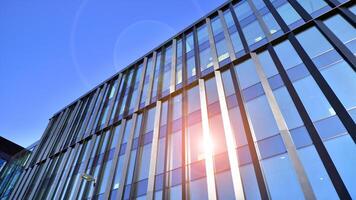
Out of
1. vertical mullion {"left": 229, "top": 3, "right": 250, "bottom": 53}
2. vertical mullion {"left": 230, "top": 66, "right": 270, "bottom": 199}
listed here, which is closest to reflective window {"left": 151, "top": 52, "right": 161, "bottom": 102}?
vertical mullion {"left": 230, "top": 66, "right": 270, "bottom": 199}

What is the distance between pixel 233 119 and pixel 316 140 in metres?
3.88

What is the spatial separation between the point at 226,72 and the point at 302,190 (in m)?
7.93

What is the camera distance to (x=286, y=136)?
361 inches

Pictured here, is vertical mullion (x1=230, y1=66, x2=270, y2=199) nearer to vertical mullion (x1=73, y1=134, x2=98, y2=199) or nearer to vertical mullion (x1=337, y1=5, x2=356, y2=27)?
vertical mullion (x1=337, y1=5, x2=356, y2=27)

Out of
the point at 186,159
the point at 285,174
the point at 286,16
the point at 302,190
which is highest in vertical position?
the point at 286,16

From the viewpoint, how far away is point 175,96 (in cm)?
1557

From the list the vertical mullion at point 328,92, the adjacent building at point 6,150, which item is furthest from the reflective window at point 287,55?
the adjacent building at point 6,150

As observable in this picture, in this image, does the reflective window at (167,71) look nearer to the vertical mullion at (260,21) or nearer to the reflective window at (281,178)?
the vertical mullion at (260,21)

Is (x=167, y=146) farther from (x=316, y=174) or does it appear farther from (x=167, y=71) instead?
(x=316, y=174)

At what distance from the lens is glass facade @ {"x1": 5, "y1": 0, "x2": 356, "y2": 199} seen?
8.53m

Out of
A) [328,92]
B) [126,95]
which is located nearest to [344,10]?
[328,92]

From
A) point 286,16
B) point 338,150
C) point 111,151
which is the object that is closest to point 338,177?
point 338,150

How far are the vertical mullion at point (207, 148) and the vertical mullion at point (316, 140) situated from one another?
438cm

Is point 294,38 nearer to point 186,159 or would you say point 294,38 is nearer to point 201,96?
point 201,96
